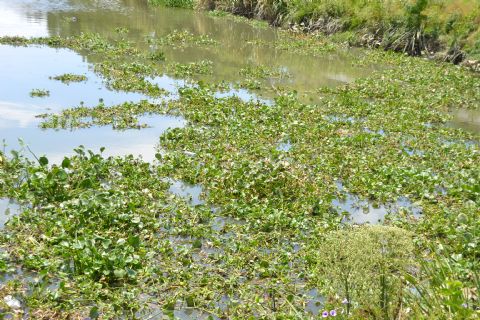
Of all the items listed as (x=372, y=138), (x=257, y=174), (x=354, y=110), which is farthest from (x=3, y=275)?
(x=354, y=110)

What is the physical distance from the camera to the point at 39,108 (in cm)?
1189

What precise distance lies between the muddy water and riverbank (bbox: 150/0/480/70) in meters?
2.35

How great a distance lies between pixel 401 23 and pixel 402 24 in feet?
0.20

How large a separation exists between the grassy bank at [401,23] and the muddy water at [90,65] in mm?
2307

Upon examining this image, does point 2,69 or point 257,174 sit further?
point 2,69

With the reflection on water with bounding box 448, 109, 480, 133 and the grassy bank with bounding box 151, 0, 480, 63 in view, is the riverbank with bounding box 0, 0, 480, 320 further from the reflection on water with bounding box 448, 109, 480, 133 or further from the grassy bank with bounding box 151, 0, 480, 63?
the grassy bank with bounding box 151, 0, 480, 63

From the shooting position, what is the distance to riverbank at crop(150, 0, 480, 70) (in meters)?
20.0

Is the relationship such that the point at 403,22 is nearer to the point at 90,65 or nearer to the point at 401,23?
the point at 401,23

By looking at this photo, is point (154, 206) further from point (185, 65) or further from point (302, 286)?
point (185, 65)

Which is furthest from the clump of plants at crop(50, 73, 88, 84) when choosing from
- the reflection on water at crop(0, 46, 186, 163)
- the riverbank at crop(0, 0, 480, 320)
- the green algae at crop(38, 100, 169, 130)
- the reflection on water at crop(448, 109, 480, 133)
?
the reflection on water at crop(448, 109, 480, 133)

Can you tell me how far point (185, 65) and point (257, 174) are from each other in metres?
9.67

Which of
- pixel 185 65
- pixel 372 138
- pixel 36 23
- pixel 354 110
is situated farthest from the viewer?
pixel 36 23

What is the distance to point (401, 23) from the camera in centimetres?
2200

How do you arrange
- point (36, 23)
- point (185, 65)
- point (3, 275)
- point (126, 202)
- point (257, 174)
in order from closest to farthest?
1. point (3, 275)
2. point (126, 202)
3. point (257, 174)
4. point (185, 65)
5. point (36, 23)
